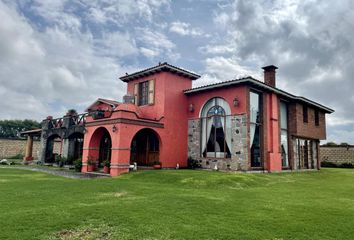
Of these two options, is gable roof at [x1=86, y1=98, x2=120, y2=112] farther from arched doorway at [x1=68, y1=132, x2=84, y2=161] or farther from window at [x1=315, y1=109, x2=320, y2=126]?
window at [x1=315, y1=109, x2=320, y2=126]

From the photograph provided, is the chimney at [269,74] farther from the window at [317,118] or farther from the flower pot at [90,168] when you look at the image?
the flower pot at [90,168]

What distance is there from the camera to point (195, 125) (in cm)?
1748

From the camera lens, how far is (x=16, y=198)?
732 cm

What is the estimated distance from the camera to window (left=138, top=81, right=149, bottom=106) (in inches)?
721

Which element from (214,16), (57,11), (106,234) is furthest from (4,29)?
(106,234)

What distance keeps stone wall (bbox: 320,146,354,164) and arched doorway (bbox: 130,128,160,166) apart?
21257 millimetres

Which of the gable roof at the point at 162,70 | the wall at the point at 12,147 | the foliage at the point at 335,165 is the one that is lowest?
the foliage at the point at 335,165

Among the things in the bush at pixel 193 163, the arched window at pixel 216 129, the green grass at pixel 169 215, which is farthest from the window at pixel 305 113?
the green grass at pixel 169 215

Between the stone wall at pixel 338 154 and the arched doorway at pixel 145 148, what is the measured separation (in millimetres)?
21257

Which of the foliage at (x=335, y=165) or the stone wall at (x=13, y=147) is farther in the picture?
the stone wall at (x=13, y=147)

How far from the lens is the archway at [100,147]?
648 inches

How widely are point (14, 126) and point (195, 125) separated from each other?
50365mm

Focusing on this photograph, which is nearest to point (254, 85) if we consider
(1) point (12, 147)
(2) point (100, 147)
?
(2) point (100, 147)

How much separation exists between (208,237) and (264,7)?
10759 mm
